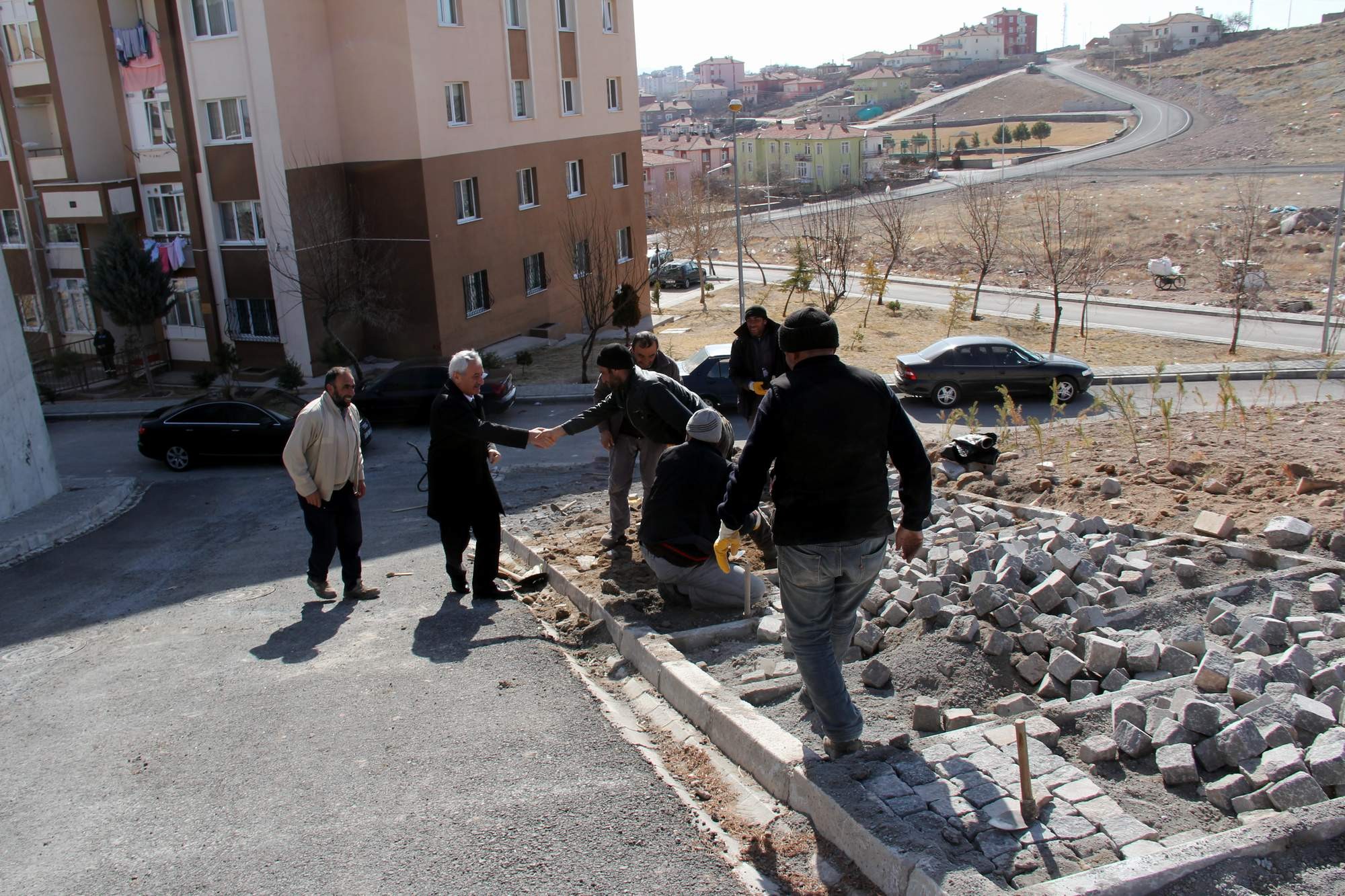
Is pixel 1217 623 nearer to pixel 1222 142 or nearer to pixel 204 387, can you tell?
pixel 204 387

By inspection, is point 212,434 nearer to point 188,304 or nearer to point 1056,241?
point 188,304

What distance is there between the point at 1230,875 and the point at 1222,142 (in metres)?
88.7

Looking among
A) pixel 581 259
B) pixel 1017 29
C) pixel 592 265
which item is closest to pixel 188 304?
pixel 581 259

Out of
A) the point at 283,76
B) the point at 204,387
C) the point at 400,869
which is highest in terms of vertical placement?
→ the point at 283,76

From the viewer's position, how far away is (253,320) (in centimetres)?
2644

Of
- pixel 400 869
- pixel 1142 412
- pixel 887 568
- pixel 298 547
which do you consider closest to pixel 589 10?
pixel 1142 412

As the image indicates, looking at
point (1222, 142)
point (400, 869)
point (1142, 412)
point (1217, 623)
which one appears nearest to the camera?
point (400, 869)

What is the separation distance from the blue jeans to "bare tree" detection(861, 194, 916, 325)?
28963mm

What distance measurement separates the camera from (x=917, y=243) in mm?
54156

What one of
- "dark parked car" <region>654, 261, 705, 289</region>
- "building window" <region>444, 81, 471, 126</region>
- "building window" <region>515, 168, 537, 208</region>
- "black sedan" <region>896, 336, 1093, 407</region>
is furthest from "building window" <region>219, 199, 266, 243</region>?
"dark parked car" <region>654, 261, 705, 289</region>

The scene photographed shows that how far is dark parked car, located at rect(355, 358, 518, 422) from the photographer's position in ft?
64.8

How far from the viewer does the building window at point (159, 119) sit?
2686cm

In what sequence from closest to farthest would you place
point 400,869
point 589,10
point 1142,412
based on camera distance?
point 400,869, point 1142,412, point 589,10

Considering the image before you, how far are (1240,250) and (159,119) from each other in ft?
128
